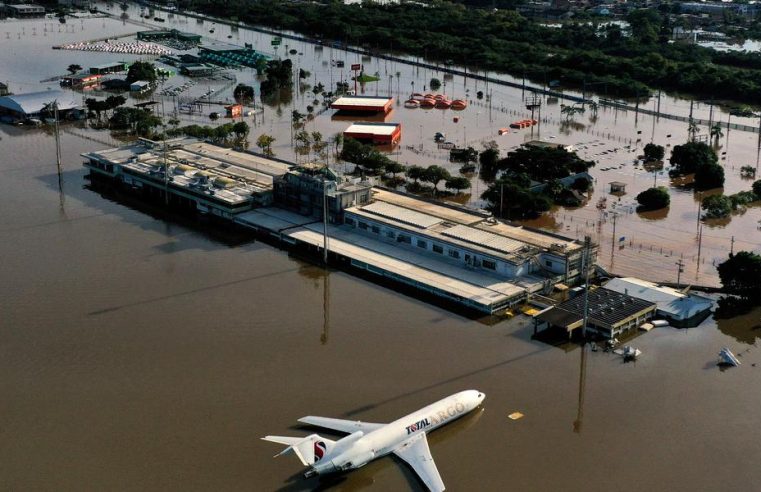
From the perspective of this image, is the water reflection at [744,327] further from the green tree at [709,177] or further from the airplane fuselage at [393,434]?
the green tree at [709,177]

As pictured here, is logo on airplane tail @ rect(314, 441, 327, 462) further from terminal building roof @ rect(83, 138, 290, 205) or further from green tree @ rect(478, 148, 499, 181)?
green tree @ rect(478, 148, 499, 181)

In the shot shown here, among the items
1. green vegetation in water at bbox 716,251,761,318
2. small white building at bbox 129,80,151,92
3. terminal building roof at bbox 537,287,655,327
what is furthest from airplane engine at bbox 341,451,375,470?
small white building at bbox 129,80,151,92

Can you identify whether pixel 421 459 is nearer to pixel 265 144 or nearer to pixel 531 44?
pixel 265 144

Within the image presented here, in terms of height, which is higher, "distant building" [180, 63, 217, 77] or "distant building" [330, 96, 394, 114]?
"distant building" [180, 63, 217, 77]

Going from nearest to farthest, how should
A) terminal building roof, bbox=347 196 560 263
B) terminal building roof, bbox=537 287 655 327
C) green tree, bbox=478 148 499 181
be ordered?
terminal building roof, bbox=537 287 655 327, terminal building roof, bbox=347 196 560 263, green tree, bbox=478 148 499 181

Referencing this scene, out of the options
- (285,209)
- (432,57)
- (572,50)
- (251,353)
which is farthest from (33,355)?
(572,50)

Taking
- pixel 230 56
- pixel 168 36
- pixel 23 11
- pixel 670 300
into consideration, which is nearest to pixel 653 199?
pixel 670 300
